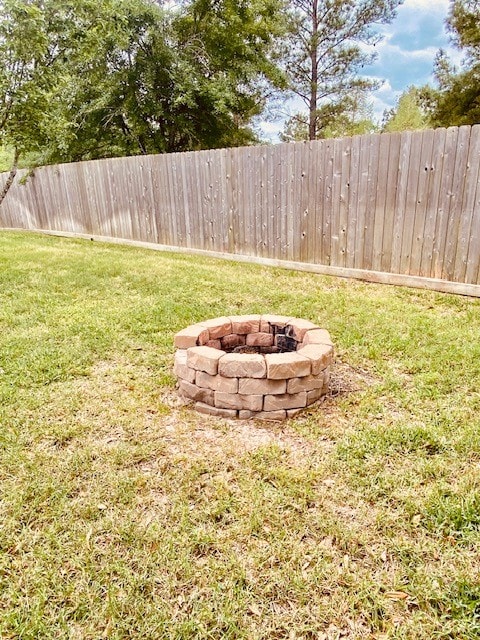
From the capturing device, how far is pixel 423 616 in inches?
48.3

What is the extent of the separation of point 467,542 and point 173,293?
12.0ft

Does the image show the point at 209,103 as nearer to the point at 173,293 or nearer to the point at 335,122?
the point at 335,122

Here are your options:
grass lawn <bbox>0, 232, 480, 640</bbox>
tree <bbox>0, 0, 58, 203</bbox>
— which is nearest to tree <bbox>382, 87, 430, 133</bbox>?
tree <bbox>0, 0, 58, 203</bbox>

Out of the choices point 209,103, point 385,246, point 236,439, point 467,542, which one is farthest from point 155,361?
point 209,103

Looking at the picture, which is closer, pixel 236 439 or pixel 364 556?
pixel 364 556

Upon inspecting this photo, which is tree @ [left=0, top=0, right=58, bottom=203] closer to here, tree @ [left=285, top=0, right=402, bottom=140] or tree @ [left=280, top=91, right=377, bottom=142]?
tree @ [left=280, top=91, right=377, bottom=142]

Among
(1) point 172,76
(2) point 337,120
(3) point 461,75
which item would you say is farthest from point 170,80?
(3) point 461,75

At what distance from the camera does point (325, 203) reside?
17.2ft

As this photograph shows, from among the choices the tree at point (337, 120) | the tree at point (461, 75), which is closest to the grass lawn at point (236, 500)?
the tree at point (461, 75)

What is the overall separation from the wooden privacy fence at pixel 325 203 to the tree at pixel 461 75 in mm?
8643

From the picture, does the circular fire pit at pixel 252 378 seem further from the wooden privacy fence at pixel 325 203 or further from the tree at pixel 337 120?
the tree at pixel 337 120

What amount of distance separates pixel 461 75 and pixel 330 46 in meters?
A: 4.34

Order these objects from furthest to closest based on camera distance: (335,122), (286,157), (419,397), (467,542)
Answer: (335,122) → (286,157) → (419,397) → (467,542)

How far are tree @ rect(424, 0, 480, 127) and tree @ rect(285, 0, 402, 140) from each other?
7.45ft
